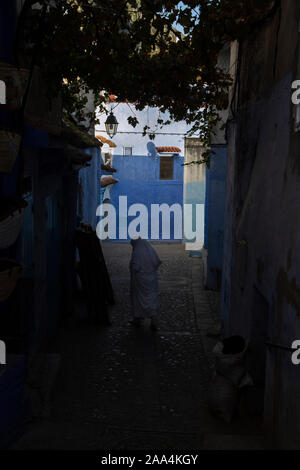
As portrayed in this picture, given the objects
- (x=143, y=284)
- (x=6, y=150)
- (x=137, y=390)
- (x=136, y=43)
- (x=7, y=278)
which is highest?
(x=136, y=43)

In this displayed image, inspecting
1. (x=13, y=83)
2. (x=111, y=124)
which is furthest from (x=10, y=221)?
(x=111, y=124)

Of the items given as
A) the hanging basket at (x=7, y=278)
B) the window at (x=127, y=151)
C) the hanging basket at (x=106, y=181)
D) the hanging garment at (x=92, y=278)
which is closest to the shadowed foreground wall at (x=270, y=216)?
the hanging basket at (x=7, y=278)

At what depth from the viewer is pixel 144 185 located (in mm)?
25344

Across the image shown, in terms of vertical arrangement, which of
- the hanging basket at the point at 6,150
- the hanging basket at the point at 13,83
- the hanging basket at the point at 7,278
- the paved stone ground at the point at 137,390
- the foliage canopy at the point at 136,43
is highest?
the foliage canopy at the point at 136,43

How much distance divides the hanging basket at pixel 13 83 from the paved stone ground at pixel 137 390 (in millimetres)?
2981

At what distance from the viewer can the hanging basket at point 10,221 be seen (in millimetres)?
4242

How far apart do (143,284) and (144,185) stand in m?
16.0

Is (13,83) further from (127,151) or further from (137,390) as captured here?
(127,151)

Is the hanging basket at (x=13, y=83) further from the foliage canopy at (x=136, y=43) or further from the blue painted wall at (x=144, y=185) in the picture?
the blue painted wall at (x=144, y=185)

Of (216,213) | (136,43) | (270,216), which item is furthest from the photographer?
(216,213)

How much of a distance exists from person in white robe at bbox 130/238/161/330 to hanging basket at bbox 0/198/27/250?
5118 mm

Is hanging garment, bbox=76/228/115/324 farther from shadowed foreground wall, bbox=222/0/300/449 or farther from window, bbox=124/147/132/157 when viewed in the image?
window, bbox=124/147/132/157

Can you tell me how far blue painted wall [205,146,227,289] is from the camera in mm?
12414

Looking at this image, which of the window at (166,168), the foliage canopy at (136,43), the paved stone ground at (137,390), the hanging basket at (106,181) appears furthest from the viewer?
the window at (166,168)
